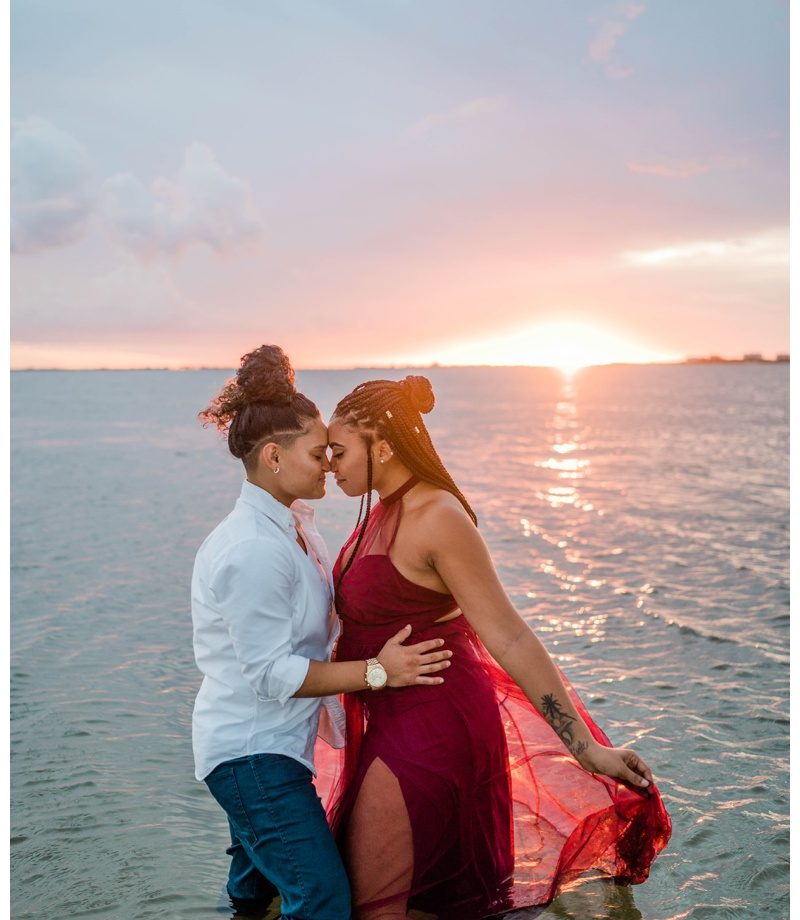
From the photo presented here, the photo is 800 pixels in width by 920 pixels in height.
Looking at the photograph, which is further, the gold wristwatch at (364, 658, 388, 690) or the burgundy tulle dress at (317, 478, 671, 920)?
the burgundy tulle dress at (317, 478, 671, 920)

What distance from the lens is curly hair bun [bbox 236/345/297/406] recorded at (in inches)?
150

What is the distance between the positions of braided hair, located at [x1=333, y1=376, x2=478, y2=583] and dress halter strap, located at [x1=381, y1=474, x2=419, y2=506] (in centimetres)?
3

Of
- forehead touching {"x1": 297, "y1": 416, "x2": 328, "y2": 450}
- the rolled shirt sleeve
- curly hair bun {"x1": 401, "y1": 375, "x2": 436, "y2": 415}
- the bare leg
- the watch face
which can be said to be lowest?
the bare leg

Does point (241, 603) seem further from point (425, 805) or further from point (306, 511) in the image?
point (425, 805)

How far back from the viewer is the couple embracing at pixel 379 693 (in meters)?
3.63

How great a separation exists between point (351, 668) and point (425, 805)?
2.24ft

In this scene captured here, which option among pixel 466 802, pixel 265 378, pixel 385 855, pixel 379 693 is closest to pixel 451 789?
A: pixel 466 802

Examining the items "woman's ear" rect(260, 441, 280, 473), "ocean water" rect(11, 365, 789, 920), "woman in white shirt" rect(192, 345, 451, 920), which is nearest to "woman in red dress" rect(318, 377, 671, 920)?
"woman in white shirt" rect(192, 345, 451, 920)

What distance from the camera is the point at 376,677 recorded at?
12.0ft

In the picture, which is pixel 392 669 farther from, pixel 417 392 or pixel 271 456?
pixel 417 392

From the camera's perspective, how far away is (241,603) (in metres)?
3.47

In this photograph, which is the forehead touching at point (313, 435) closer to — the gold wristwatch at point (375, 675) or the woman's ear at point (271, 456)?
the woman's ear at point (271, 456)

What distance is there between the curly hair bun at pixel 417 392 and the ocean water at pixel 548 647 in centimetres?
268

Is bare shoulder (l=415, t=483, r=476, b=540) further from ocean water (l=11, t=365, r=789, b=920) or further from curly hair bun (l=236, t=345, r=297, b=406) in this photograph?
ocean water (l=11, t=365, r=789, b=920)
